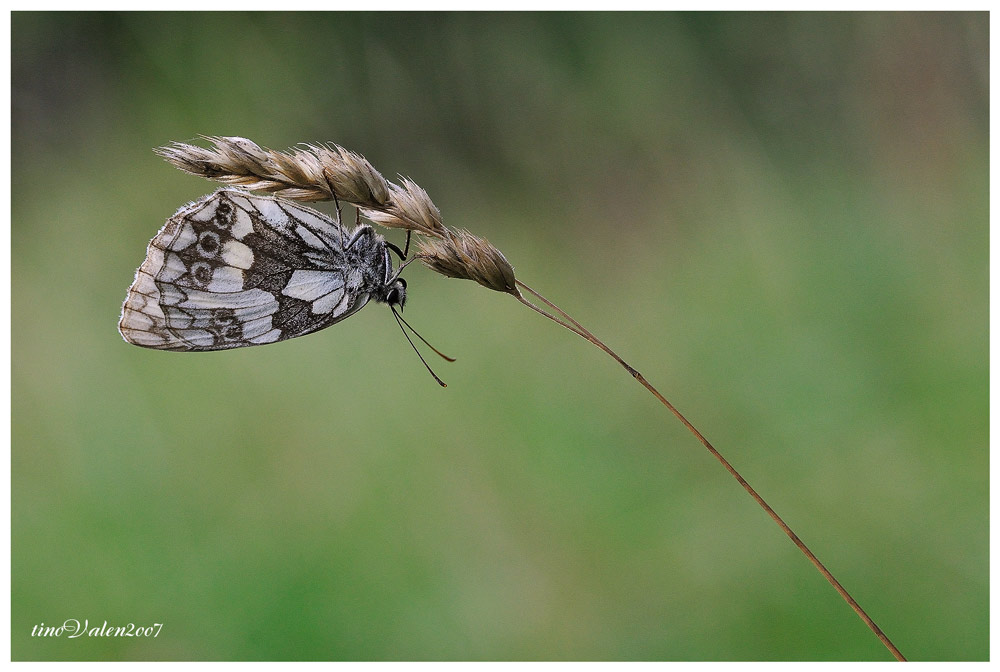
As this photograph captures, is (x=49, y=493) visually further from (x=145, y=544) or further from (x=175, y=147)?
(x=175, y=147)

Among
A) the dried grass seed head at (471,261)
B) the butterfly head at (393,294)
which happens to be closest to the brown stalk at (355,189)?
the dried grass seed head at (471,261)

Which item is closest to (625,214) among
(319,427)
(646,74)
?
(646,74)

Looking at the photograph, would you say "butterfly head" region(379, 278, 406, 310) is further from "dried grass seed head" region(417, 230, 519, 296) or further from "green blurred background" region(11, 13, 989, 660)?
"green blurred background" region(11, 13, 989, 660)

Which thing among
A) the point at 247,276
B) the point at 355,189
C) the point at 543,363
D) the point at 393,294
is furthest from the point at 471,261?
the point at 543,363

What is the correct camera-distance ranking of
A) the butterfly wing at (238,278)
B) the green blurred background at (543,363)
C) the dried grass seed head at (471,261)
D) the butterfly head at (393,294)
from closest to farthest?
the dried grass seed head at (471,261) → the butterfly wing at (238,278) → the butterfly head at (393,294) → the green blurred background at (543,363)

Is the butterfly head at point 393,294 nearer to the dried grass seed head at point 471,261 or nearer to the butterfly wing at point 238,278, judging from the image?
the butterfly wing at point 238,278

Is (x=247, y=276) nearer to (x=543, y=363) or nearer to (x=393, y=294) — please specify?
(x=393, y=294)

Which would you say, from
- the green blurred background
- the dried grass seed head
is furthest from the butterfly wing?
the green blurred background
